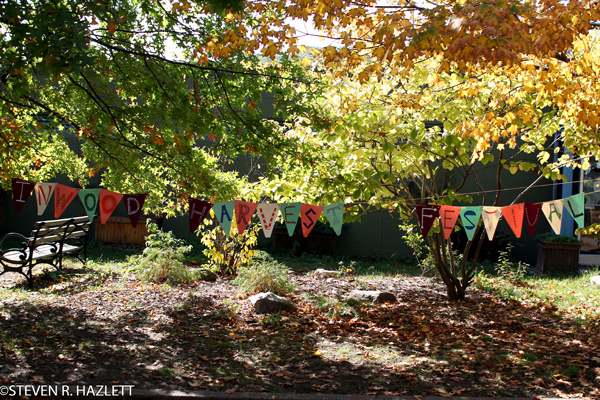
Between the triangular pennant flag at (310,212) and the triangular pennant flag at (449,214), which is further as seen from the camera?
the triangular pennant flag at (310,212)

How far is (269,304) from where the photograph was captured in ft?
18.3

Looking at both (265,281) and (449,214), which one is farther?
(265,281)

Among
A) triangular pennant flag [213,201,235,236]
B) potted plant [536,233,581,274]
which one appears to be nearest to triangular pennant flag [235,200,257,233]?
triangular pennant flag [213,201,235,236]

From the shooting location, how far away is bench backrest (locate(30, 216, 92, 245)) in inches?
243

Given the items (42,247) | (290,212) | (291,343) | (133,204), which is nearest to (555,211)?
(290,212)

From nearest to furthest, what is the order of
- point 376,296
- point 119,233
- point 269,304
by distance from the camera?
point 269,304 → point 376,296 → point 119,233

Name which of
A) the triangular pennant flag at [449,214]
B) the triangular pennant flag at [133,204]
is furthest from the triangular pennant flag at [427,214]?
the triangular pennant flag at [133,204]

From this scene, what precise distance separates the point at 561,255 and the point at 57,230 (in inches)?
398

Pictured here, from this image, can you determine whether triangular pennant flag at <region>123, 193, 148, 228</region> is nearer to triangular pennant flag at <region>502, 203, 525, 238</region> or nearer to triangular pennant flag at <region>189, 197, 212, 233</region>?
triangular pennant flag at <region>189, 197, 212, 233</region>

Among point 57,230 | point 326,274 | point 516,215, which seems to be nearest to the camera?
point 516,215

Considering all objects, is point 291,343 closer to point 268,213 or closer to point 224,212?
point 268,213

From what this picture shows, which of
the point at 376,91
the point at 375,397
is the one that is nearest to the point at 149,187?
the point at 376,91

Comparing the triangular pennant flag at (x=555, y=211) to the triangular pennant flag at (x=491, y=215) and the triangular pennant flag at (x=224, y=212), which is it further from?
the triangular pennant flag at (x=224, y=212)

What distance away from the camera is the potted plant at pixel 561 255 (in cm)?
923
